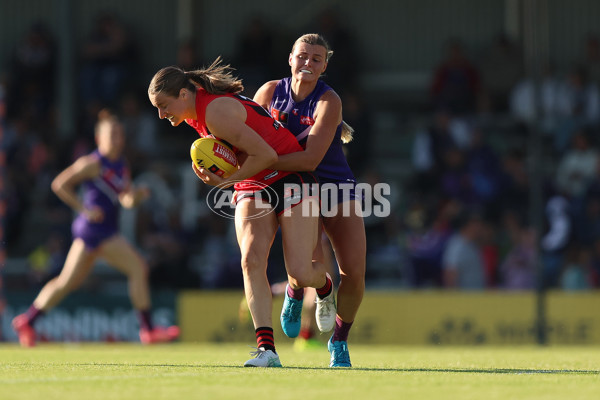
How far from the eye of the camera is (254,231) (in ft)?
24.0

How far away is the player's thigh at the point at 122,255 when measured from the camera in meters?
12.6

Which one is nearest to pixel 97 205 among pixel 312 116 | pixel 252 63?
pixel 312 116

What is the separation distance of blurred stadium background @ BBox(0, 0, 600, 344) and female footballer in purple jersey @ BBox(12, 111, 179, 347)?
278 cm

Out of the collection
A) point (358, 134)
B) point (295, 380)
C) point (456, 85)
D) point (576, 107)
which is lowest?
point (295, 380)

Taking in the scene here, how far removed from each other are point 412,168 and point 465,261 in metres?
3.54

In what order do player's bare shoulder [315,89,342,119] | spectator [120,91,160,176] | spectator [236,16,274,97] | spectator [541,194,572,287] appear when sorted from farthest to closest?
1. spectator [236,16,274,97]
2. spectator [120,91,160,176]
3. spectator [541,194,572,287]
4. player's bare shoulder [315,89,342,119]

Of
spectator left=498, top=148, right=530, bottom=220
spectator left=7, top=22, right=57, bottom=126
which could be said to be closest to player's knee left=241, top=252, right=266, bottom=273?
spectator left=498, top=148, right=530, bottom=220

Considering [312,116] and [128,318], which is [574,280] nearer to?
[128,318]

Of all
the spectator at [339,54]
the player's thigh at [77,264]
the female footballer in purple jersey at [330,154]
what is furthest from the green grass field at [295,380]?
the spectator at [339,54]

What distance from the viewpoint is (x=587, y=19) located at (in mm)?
21312

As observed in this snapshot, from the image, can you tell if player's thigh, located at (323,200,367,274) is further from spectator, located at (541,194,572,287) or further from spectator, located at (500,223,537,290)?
spectator, located at (541,194,572,287)

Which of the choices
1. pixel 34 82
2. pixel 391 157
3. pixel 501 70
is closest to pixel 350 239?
pixel 391 157

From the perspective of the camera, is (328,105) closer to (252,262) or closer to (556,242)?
(252,262)

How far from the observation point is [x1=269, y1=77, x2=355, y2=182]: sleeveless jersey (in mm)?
7805
